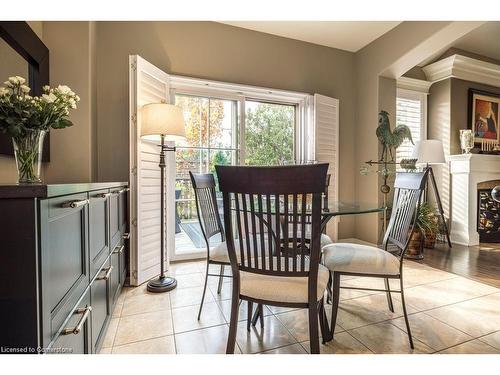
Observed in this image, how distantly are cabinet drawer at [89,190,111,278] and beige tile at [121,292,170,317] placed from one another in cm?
64

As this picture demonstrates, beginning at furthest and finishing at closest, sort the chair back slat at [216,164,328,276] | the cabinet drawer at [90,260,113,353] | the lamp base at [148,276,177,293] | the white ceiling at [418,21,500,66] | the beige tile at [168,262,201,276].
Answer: the white ceiling at [418,21,500,66]
the beige tile at [168,262,201,276]
the lamp base at [148,276,177,293]
the cabinet drawer at [90,260,113,353]
the chair back slat at [216,164,328,276]

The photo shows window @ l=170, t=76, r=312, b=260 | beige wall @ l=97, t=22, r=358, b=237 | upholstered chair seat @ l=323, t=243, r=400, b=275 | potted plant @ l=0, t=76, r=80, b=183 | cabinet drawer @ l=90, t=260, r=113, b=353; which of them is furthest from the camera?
window @ l=170, t=76, r=312, b=260

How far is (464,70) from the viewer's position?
4152 millimetres

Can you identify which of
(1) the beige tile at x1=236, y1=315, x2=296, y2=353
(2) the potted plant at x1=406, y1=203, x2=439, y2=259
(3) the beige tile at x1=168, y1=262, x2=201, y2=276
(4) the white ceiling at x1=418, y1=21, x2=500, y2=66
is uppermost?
(4) the white ceiling at x1=418, y1=21, x2=500, y2=66

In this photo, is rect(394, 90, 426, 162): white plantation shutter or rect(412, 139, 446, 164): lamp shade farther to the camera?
rect(394, 90, 426, 162): white plantation shutter

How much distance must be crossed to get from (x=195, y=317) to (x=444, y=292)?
2.10 m

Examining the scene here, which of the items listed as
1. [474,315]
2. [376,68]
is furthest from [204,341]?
[376,68]

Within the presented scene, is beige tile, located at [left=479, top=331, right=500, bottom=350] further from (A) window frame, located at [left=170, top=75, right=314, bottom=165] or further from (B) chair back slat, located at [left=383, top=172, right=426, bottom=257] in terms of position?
(A) window frame, located at [left=170, top=75, right=314, bottom=165]

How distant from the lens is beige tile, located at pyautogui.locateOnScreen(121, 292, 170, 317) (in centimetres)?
201

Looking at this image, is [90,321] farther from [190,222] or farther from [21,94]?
[190,222]

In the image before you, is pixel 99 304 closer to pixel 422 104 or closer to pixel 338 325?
pixel 338 325

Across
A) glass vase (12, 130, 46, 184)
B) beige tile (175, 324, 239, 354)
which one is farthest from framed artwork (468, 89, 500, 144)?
glass vase (12, 130, 46, 184)

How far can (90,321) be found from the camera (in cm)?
125
